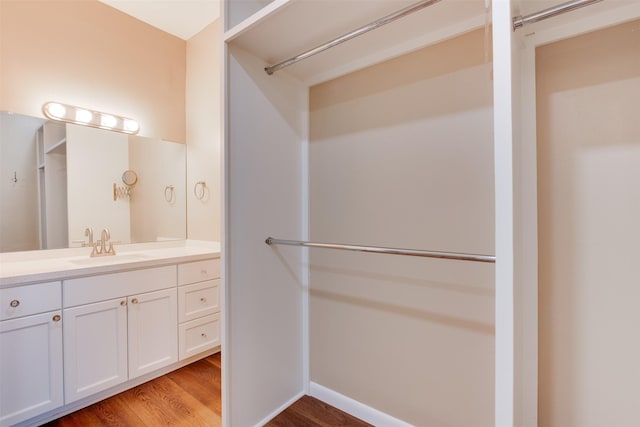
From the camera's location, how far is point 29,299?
58.5 inches

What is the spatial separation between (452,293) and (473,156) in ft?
1.98

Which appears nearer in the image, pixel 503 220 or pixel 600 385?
pixel 503 220

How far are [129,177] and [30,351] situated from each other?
1360 millimetres

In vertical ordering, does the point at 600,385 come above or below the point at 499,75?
below

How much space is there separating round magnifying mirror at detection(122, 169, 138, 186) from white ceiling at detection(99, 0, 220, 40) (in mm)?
1292

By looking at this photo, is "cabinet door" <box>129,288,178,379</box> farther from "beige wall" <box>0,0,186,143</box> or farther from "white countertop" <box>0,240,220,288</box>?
"beige wall" <box>0,0,186,143</box>

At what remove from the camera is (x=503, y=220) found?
758mm

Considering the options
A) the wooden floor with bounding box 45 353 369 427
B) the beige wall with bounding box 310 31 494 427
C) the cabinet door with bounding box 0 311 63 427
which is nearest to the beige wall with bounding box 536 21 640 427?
the beige wall with bounding box 310 31 494 427

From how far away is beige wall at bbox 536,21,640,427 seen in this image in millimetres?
983

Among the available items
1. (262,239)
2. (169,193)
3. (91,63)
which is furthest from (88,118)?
(262,239)

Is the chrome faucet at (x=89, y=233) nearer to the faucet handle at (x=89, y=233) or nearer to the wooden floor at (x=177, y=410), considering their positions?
the faucet handle at (x=89, y=233)

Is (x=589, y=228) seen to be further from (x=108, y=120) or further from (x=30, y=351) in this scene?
(x=108, y=120)

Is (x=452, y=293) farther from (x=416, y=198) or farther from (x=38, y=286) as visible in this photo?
(x=38, y=286)

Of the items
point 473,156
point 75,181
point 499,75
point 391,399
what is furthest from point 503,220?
point 75,181
